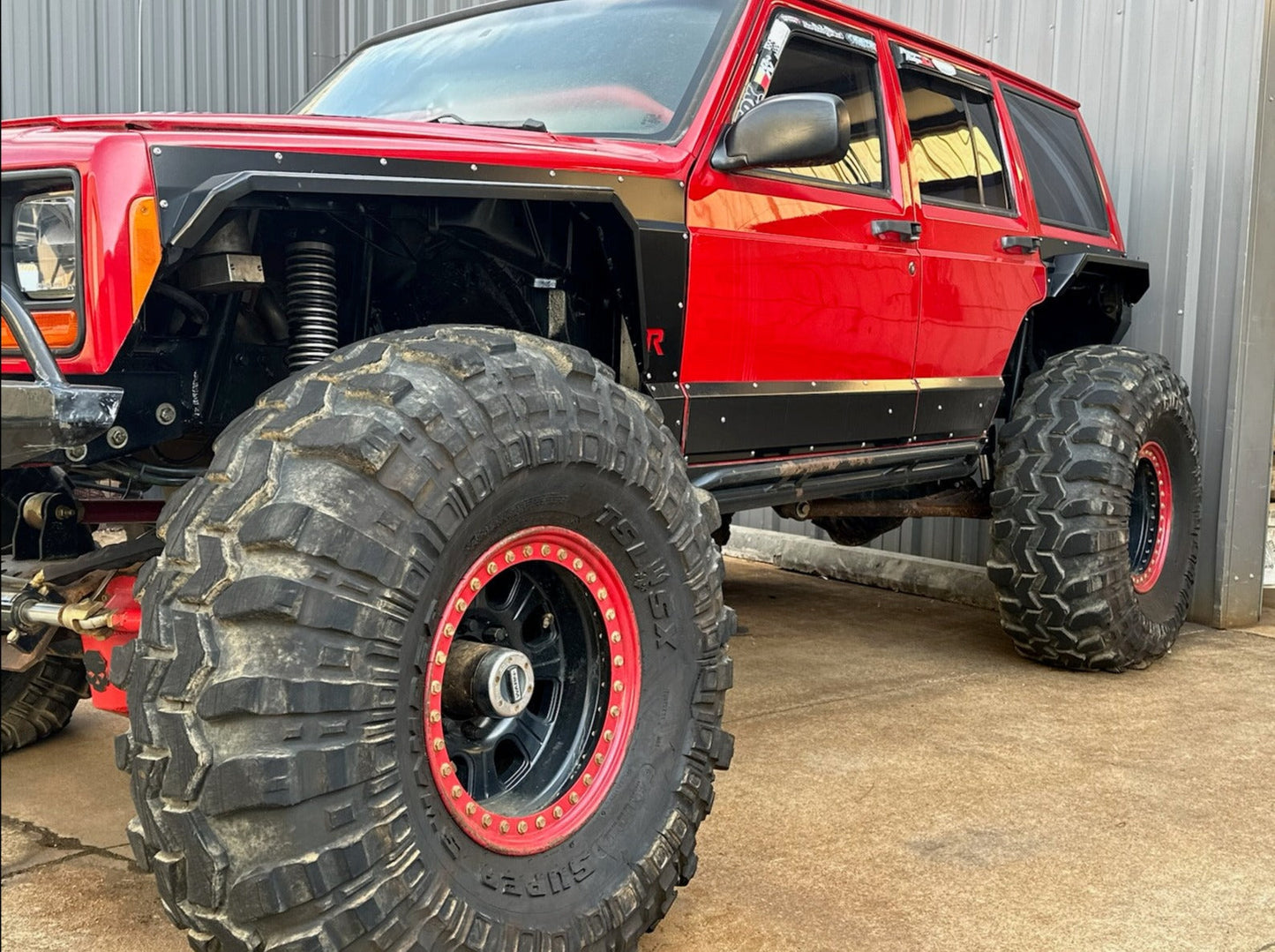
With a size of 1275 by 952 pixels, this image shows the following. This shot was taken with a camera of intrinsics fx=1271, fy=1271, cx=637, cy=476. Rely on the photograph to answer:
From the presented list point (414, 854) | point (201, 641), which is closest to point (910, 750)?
point (414, 854)

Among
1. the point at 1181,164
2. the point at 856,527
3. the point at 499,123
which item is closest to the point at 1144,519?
the point at 856,527

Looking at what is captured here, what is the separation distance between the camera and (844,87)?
14.2ft

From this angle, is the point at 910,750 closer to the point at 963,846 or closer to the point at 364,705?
the point at 963,846

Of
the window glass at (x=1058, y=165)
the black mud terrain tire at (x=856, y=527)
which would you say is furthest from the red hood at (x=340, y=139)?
the black mud terrain tire at (x=856, y=527)

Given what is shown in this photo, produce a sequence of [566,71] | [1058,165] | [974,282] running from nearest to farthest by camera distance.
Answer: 1. [566,71]
2. [974,282]
3. [1058,165]

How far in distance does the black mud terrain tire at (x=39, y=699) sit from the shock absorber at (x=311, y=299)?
177 cm

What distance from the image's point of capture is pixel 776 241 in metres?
3.74

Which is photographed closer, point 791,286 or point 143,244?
point 143,244

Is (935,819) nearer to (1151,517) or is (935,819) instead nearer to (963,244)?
(963,244)

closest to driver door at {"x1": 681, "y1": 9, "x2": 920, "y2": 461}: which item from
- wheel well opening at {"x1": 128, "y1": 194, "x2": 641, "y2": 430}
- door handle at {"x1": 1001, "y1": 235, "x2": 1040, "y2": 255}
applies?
wheel well opening at {"x1": 128, "y1": 194, "x2": 641, "y2": 430}

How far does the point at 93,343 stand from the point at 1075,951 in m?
2.31

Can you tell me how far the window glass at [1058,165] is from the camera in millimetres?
5531

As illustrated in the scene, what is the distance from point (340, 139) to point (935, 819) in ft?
7.76

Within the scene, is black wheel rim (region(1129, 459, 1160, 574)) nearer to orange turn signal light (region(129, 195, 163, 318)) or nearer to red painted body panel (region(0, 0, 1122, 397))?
red painted body panel (region(0, 0, 1122, 397))
